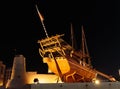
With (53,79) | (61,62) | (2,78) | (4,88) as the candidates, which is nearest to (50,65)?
(61,62)

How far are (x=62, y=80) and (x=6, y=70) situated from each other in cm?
1422

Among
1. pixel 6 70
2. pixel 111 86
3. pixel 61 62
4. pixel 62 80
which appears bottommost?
pixel 111 86

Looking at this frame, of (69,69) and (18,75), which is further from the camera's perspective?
(18,75)

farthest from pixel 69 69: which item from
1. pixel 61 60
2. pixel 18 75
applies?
pixel 18 75

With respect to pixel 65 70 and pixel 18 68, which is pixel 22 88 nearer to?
pixel 18 68

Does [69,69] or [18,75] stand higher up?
[18,75]

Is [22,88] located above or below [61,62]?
below

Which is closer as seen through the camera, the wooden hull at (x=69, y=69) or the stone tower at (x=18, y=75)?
the wooden hull at (x=69, y=69)

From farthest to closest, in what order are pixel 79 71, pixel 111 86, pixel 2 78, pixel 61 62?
pixel 2 78 < pixel 79 71 < pixel 61 62 < pixel 111 86

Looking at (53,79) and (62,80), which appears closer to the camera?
(62,80)

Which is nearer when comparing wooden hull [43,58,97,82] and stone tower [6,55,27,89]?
wooden hull [43,58,97,82]

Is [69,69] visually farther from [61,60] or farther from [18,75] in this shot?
[18,75]

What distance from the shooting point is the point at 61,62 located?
25406 mm

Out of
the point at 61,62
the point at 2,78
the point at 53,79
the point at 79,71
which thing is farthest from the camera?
the point at 2,78
